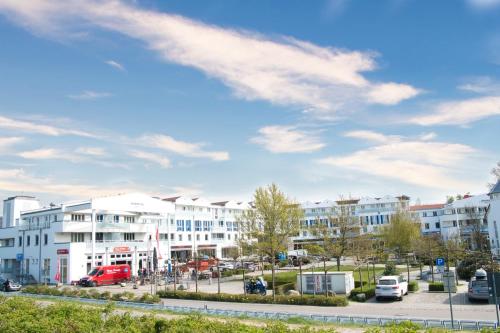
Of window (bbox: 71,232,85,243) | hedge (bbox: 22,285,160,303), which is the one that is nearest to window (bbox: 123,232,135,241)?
window (bbox: 71,232,85,243)

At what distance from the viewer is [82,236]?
55.7 meters

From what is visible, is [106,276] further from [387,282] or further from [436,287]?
[436,287]

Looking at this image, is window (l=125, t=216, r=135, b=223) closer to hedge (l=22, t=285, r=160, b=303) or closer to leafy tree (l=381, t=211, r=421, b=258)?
hedge (l=22, t=285, r=160, b=303)

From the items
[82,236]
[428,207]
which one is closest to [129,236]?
[82,236]

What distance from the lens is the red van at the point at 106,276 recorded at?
4772 centimetres

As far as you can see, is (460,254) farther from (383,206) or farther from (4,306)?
(383,206)

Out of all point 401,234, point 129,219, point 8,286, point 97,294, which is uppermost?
point 129,219

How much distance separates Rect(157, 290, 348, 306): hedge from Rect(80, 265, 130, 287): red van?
14.5 m

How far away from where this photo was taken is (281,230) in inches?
1645

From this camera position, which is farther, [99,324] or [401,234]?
[401,234]

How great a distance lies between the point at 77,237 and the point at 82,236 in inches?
25.0

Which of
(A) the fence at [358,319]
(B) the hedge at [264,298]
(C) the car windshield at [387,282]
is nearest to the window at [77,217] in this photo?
(B) the hedge at [264,298]

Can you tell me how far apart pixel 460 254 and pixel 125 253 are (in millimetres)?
38089

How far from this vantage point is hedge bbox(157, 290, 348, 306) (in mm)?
30125
